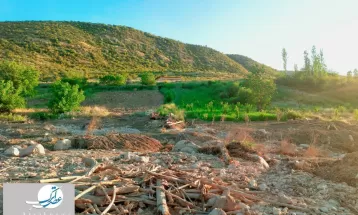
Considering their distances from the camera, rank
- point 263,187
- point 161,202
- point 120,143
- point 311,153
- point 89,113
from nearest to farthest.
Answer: point 161,202 → point 263,187 → point 120,143 → point 311,153 → point 89,113

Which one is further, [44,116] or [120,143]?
[44,116]

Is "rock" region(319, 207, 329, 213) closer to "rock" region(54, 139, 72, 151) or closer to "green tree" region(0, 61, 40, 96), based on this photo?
"rock" region(54, 139, 72, 151)

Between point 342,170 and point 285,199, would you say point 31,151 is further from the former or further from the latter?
point 342,170

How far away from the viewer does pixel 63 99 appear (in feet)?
61.7

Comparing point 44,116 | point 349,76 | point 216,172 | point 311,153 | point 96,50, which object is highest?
point 96,50

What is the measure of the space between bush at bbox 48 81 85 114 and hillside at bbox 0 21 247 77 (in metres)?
24.2

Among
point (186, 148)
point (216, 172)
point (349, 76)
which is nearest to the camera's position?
point (216, 172)

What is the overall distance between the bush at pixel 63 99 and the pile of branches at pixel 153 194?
48.2 feet

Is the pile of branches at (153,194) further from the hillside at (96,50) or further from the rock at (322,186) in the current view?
the hillside at (96,50)

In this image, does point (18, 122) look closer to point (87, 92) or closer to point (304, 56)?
point (87, 92)

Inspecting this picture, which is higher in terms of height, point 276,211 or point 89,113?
point 89,113

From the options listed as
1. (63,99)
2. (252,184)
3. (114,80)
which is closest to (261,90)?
(63,99)

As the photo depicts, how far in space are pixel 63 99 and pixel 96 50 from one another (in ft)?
126

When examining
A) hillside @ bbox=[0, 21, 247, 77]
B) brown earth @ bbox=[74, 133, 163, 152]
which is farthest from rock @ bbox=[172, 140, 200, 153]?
hillside @ bbox=[0, 21, 247, 77]
